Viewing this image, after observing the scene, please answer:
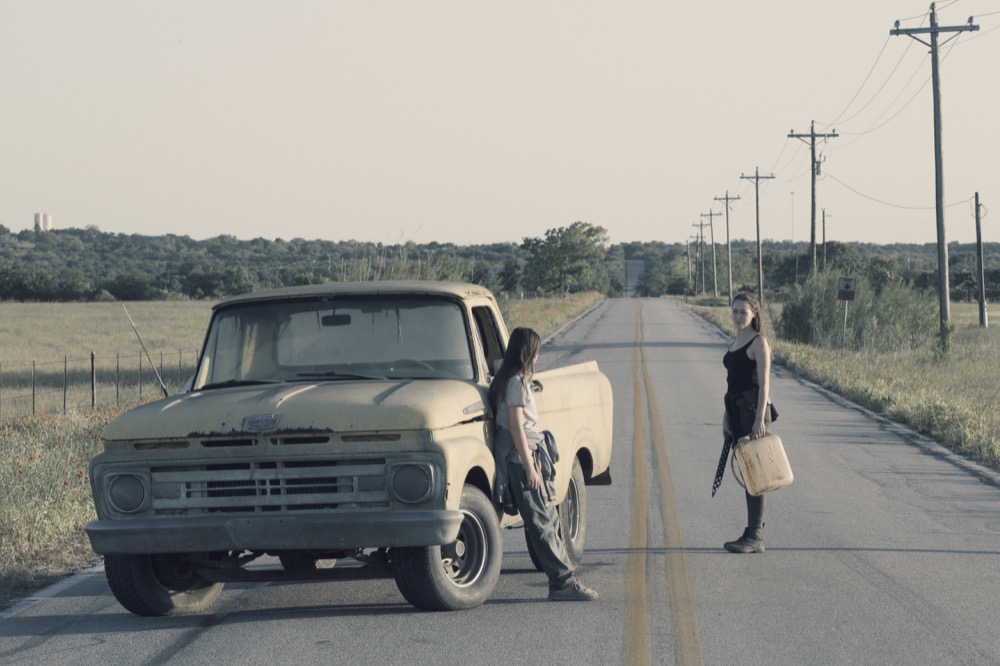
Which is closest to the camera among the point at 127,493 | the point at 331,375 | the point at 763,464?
the point at 127,493

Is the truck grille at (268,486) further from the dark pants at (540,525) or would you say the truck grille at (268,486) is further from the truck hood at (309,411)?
the dark pants at (540,525)

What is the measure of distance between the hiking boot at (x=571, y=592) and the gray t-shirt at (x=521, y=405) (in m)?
0.86

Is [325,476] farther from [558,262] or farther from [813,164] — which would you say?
[558,262]

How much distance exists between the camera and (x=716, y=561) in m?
8.86

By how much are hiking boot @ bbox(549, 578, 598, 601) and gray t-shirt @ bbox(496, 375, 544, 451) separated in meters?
0.86

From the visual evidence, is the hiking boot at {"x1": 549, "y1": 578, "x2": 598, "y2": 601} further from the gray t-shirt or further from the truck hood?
the truck hood

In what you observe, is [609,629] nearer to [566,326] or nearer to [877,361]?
[877,361]

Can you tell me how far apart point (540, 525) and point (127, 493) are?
237cm

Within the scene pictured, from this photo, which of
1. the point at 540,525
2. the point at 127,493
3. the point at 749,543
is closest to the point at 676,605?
the point at 540,525

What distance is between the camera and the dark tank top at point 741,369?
943 centimetres

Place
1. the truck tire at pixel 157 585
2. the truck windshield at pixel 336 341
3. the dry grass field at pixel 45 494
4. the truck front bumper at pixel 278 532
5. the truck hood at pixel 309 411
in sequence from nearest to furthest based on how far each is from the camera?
the truck front bumper at pixel 278 532
the truck hood at pixel 309 411
the truck tire at pixel 157 585
the truck windshield at pixel 336 341
the dry grass field at pixel 45 494

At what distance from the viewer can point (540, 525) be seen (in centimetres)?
741

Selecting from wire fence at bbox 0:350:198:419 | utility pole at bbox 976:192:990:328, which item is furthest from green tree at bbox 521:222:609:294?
wire fence at bbox 0:350:198:419

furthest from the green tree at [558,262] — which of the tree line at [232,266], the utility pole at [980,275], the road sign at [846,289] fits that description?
the road sign at [846,289]
